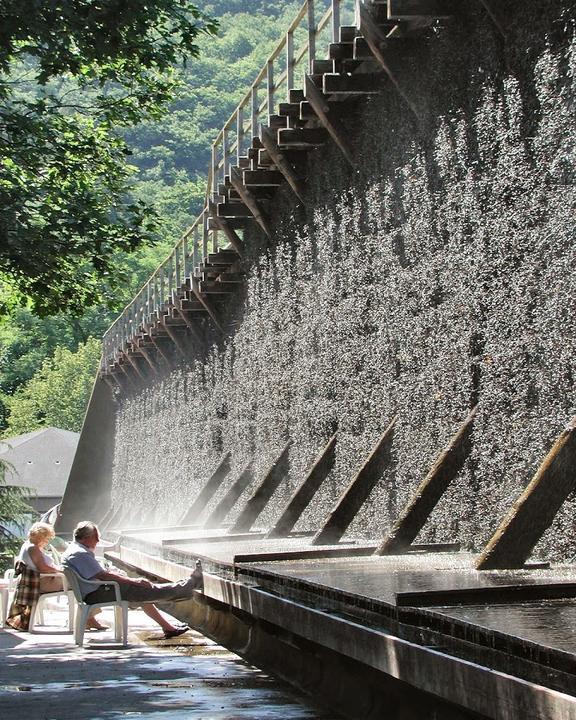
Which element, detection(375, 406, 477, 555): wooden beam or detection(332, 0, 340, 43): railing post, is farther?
detection(332, 0, 340, 43): railing post

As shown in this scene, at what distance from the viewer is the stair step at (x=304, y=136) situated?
634 inches

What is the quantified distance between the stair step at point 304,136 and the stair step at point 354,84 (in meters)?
2.03

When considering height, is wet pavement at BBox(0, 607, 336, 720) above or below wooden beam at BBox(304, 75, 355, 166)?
below

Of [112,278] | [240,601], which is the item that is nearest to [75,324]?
[112,278]

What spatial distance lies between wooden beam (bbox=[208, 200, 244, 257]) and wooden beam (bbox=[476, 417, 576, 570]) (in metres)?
12.2

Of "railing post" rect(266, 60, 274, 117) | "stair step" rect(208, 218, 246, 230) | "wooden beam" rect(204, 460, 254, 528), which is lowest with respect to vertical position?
"wooden beam" rect(204, 460, 254, 528)

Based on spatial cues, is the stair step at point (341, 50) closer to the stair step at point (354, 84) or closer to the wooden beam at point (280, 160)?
the stair step at point (354, 84)

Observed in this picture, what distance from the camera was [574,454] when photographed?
27.9 feet

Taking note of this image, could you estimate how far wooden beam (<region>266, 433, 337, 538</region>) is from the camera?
48.5ft

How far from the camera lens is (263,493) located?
17703 mm

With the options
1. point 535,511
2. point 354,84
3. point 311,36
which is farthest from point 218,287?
point 535,511

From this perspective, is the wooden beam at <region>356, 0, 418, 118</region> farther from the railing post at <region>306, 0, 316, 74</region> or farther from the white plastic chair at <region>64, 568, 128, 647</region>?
the white plastic chair at <region>64, 568, 128, 647</region>

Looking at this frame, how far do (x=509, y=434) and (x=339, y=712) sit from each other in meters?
3.08

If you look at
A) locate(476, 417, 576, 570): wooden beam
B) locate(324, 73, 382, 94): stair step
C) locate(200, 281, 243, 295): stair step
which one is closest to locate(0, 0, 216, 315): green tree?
locate(324, 73, 382, 94): stair step
